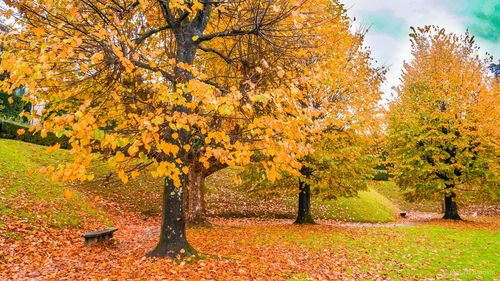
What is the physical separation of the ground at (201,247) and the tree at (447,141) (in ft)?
13.9

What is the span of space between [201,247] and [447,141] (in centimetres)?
1588

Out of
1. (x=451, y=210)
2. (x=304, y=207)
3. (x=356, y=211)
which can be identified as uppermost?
(x=304, y=207)

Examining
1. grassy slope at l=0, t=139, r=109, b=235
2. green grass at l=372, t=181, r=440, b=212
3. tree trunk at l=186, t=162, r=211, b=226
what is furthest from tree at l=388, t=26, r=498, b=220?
grassy slope at l=0, t=139, r=109, b=235

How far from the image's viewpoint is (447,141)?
19.7 metres

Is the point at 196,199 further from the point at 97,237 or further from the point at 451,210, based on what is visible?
the point at 451,210

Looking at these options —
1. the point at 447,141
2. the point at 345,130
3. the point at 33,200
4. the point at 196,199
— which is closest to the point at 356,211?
the point at 447,141

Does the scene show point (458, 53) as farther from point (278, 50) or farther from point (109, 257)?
point (109, 257)

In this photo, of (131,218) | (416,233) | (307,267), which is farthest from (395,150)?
(131,218)

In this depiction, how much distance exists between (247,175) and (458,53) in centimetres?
2409

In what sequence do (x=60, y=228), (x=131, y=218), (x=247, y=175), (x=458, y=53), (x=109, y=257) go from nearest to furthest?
1. (x=109, y=257)
2. (x=60, y=228)
3. (x=247, y=175)
4. (x=131, y=218)
5. (x=458, y=53)

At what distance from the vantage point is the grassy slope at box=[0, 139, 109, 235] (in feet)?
41.2

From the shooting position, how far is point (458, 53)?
29875mm

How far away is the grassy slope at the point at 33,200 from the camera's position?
495 inches

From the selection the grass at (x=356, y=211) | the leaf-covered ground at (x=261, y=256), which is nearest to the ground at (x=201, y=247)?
the leaf-covered ground at (x=261, y=256)
